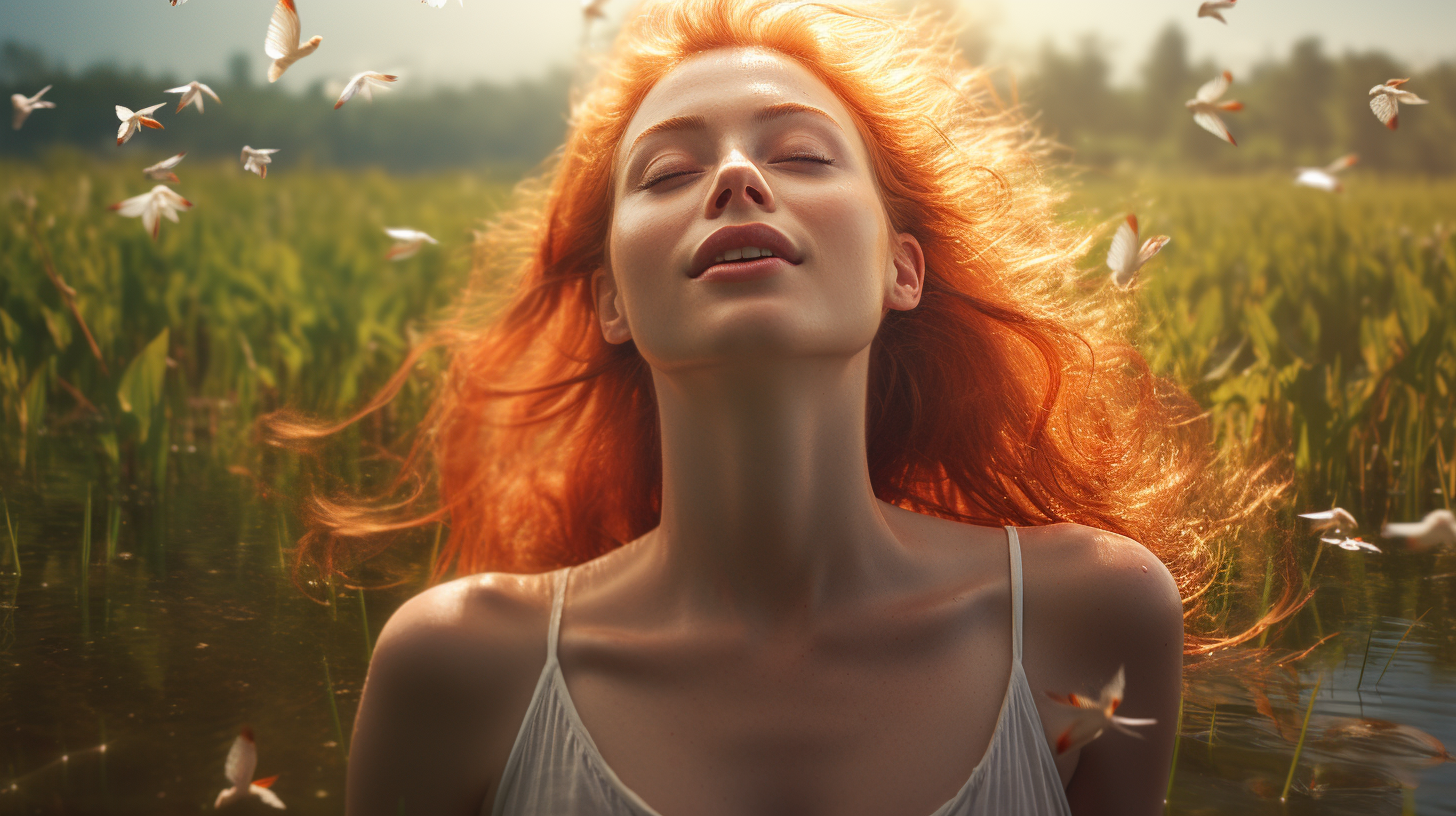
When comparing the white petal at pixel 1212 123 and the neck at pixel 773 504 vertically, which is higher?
the white petal at pixel 1212 123

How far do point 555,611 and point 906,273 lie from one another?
73 cm

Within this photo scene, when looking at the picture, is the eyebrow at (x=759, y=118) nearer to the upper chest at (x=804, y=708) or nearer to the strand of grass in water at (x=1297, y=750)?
the upper chest at (x=804, y=708)

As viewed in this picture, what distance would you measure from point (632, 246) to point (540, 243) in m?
0.54

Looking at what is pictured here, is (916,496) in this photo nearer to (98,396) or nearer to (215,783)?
(215,783)

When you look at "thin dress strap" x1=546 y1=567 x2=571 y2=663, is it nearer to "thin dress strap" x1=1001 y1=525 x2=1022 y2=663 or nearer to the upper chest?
the upper chest

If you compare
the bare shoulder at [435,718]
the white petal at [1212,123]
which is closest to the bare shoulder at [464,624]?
the bare shoulder at [435,718]

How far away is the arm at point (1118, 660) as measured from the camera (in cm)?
144

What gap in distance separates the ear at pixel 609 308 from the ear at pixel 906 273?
401mm

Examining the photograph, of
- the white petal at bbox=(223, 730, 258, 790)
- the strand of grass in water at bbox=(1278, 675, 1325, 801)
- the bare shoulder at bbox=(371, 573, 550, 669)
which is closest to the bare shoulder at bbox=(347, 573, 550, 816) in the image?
the bare shoulder at bbox=(371, 573, 550, 669)

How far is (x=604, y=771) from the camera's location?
135 cm

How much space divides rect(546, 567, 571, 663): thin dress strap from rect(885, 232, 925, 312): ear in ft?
2.06

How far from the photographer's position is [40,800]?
1.46m

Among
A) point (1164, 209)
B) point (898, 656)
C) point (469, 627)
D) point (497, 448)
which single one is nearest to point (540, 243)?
point (497, 448)

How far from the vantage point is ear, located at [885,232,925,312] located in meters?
1.64
